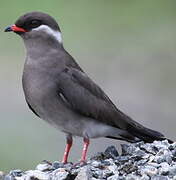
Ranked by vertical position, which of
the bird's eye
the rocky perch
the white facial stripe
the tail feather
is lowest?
the rocky perch

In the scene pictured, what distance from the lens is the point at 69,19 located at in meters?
29.6

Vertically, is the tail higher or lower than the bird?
lower

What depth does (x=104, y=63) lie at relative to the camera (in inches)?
1078

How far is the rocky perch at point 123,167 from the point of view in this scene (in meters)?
13.9

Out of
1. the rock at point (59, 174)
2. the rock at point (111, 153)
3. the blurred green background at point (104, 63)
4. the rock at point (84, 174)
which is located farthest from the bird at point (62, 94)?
the blurred green background at point (104, 63)

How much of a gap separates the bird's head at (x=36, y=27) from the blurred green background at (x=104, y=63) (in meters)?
4.93

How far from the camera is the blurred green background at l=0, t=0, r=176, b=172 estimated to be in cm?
2183

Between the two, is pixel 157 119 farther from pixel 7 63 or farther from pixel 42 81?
pixel 42 81

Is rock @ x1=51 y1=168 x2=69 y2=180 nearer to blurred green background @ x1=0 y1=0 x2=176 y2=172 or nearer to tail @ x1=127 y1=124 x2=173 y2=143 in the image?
tail @ x1=127 y1=124 x2=173 y2=143

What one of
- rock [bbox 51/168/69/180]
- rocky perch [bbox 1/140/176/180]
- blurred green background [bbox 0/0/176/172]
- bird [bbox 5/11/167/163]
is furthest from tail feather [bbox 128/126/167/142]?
blurred green background [bbox 0/0/176/172]

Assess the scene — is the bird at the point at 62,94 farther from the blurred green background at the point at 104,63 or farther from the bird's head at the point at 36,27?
the blurred green background at the point at 104,63

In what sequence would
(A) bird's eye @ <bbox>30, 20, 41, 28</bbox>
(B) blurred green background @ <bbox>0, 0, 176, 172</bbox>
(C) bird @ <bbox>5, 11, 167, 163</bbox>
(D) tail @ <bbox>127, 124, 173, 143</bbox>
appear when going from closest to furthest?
(C) bird @ <bbox>5, 11, 167, 163</bbox>
(D) tail @ <bbox>127, 124, 173, 143</bbox>
(A) bird's eye @ <bbox>30, 20, 41, 28</bbox>
(B) blurred green background @ <bbox>0, 0, 176, 172</bbox>

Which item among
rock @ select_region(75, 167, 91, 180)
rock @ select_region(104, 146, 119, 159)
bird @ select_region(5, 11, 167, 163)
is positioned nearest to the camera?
rock @ select_region(75, 167, 91, 180)

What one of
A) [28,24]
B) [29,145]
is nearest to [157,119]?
[29,145]
